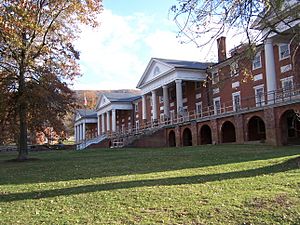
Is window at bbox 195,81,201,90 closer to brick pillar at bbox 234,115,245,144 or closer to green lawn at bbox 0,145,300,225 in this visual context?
brick pillar at bbox 234,115,245,144

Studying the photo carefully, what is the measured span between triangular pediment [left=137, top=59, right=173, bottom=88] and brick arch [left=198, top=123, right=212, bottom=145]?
32.6 feet

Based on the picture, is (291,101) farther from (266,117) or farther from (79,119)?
(79,119)

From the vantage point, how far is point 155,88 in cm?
5050

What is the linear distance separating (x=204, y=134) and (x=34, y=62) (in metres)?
20.3

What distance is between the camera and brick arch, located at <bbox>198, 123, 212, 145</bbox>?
37156 millimetres

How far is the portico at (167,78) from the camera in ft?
146

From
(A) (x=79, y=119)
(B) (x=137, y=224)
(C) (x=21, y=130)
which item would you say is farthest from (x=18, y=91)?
(A) (x=79, y=119)

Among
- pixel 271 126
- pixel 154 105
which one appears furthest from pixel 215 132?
pixel 154 105

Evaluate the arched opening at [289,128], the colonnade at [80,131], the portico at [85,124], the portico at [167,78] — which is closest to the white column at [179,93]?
the portico at [167,78]

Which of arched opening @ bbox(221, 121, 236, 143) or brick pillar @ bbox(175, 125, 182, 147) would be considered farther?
brick pillar @ bbox(175, 125, 182, 147)

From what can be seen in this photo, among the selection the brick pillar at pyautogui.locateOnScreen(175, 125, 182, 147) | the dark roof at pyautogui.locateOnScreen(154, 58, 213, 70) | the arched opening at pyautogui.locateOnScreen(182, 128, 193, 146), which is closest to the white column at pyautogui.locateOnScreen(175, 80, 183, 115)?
the dark roof at pyautogui.locateOnScreen(154, 58, 213, 70)

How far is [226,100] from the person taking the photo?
4044 centimetres

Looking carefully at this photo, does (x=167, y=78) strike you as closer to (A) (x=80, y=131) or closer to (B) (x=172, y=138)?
(B) (x=172, y=138)

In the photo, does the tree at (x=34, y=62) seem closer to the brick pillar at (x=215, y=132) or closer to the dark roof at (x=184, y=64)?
the brick pillar at (x=215, y=132)
